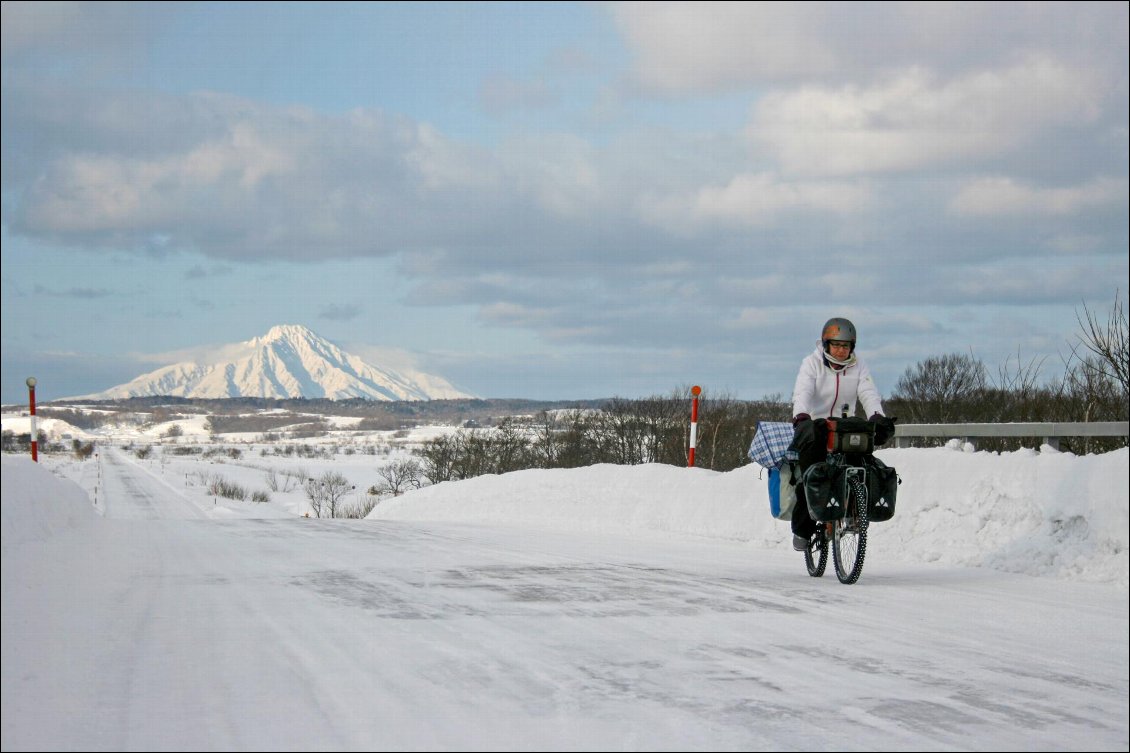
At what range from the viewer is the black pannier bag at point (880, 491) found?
8.90 metres

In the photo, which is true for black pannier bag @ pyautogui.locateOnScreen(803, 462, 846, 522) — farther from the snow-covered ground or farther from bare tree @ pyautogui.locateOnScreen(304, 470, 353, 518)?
bare tree @ pyautogui.locateOnScreen(304, 470, 353, 518)

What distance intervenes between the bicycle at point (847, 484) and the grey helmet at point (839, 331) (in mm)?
724

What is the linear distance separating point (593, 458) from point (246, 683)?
5500 centimetres

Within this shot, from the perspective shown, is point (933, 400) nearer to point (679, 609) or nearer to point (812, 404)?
point (812, 404)

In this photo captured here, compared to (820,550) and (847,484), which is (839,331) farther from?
(820,550)

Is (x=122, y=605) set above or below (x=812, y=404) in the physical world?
below

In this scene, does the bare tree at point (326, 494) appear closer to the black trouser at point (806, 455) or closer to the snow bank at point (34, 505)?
the snow bank at point (34, 505)

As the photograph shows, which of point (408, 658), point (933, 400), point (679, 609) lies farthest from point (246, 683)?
point (933, 400)

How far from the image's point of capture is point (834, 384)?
927cm

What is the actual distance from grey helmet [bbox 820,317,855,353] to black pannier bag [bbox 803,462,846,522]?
1060 mm

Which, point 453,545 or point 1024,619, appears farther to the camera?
point 453,545

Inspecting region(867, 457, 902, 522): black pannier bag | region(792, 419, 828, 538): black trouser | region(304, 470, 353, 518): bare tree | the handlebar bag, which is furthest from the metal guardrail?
region(304, 470, 353, 518): bare tree

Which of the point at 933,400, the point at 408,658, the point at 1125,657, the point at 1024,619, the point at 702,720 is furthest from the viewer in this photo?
the point at 933,400

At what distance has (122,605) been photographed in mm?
6879
